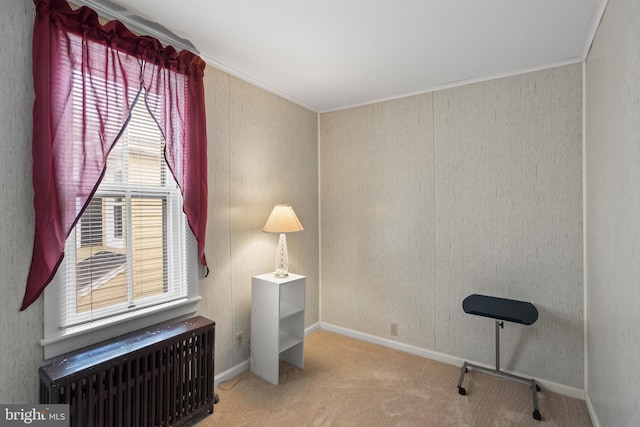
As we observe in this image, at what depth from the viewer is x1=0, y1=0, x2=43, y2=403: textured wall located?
4.99 feet

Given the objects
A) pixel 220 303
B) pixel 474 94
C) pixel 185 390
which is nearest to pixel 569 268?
pixel 474 94

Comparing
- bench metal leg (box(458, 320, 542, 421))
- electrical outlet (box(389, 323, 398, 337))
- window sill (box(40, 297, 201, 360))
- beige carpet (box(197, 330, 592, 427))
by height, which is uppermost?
Answer: window sill (box(40, 297, 201, 360))

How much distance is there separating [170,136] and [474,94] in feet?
8.30

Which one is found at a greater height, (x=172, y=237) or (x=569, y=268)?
(x=172, y=237)

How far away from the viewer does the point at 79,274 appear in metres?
1.77

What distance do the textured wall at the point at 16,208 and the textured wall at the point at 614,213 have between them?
2.80 metres

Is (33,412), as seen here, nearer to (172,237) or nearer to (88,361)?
(88,361)

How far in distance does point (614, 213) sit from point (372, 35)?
1.74 m

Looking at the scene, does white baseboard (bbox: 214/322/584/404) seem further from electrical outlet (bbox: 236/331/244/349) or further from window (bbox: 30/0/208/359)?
window (bbox: 30/0/208/359)

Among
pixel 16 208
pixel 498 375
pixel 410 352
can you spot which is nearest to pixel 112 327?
pixel 16 208

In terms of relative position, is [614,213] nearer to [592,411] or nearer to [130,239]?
[592,411]

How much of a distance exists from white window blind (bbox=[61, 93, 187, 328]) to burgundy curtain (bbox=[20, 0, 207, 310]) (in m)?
0.09

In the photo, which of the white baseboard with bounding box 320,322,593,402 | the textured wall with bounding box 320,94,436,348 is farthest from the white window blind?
the white baseboard with bounding box 320,322,593,402

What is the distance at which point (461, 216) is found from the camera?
288 centimetres
